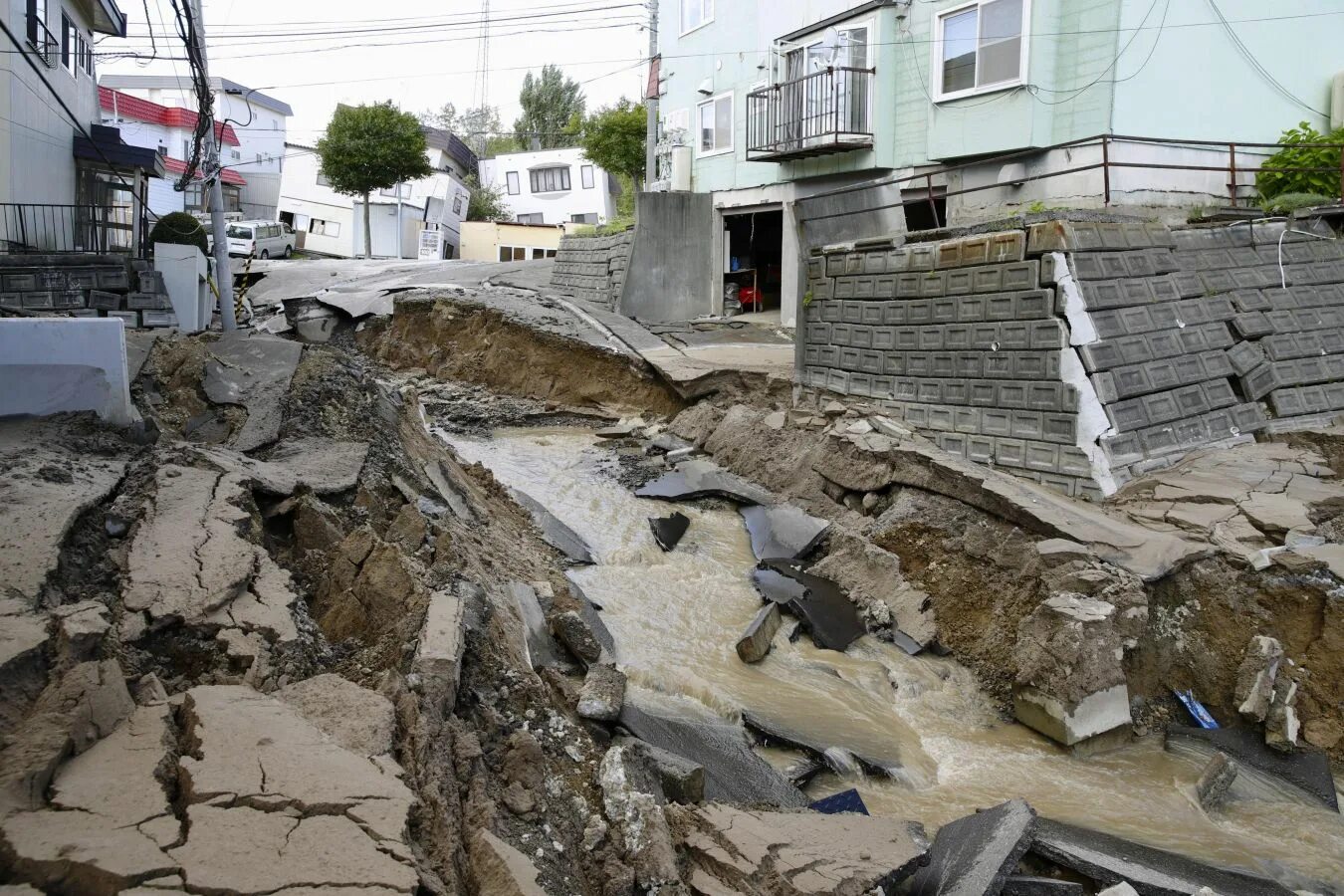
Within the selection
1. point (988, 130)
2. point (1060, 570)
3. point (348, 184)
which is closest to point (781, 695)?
point (1060, 570)

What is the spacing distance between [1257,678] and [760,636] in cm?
383

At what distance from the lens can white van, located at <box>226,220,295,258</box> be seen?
32.2 meters

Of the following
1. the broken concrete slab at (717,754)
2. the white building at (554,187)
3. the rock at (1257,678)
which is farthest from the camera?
the white building at (554,187)

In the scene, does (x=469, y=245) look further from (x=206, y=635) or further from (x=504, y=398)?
(x=206, y=635)

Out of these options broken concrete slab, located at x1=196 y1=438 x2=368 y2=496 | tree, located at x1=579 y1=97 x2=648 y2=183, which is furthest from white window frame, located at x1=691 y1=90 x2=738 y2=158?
broken concrete slab, located at x1=196 y1=438 x2=368 y2=496

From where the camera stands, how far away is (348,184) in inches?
1433

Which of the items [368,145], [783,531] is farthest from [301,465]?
[368,145]

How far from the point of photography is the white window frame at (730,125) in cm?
2094

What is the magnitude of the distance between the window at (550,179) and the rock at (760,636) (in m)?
43.6

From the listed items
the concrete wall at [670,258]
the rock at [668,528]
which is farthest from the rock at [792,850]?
the concrete wall at [670,258]

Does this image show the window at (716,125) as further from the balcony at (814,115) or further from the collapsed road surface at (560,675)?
the collapsed road surface at (560,675)

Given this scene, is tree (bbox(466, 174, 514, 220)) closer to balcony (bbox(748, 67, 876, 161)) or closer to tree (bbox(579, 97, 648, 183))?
tree (bbox(579, 97, 648, 183))

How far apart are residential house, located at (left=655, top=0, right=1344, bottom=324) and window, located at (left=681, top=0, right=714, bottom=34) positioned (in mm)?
1618

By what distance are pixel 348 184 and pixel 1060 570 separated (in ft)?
112
